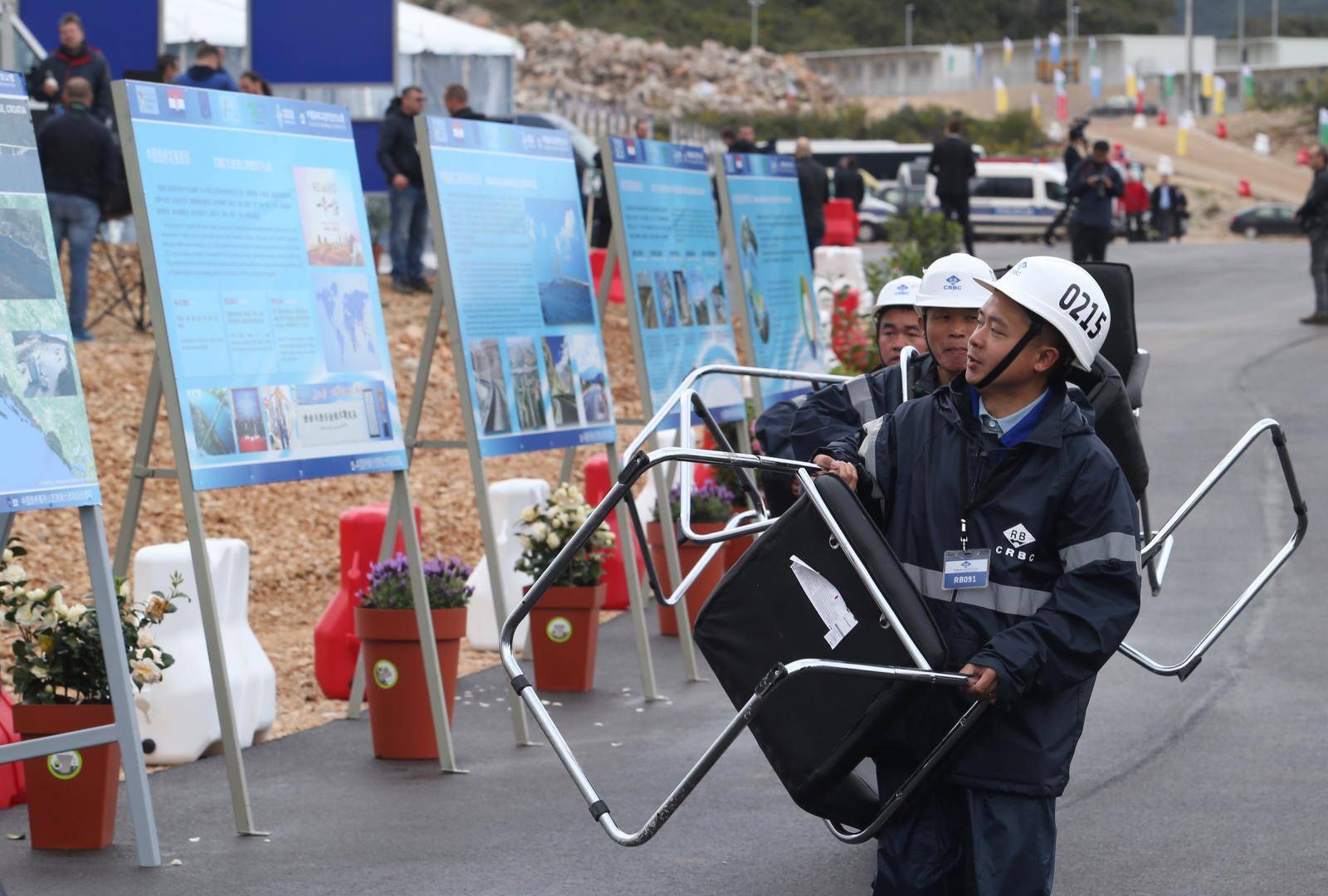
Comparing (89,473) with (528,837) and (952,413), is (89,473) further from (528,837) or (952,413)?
(952,413)

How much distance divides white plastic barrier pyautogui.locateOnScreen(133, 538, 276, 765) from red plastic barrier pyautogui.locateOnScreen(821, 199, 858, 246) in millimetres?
20465

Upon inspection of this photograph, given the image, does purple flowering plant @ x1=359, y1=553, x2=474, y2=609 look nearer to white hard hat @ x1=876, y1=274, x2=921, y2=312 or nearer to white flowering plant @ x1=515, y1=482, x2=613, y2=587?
white flowering plant @ x1=515, y1=482, x2=613, y2=587

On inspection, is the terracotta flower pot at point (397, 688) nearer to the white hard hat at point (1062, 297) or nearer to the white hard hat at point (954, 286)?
the white hard hat at point (954, 286)

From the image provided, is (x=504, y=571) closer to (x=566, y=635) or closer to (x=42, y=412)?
(x=566, y=635)

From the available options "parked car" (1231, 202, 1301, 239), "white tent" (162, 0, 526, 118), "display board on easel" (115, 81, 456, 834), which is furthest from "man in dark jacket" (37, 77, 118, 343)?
"parked car" (1231, 202, 1301, 239)

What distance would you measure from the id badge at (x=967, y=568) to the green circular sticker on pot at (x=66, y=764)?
3.26 m

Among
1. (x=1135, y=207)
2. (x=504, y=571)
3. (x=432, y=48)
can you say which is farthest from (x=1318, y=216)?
(x=1135, y=207)

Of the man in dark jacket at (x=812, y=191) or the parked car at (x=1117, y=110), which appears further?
the parked car at (x=1117, y=110)

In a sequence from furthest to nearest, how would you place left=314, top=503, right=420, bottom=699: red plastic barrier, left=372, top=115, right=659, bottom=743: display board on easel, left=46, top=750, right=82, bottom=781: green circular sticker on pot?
left=314, top=503, right=420, bottom=699: red plastic barrier, left=372, top=115, right=659, bottom=743: display board on easel, left=46, top=750, right=82, bottom=781: green circular sticker on pot

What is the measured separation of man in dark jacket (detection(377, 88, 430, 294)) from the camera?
1792 cm

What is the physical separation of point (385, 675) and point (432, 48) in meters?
19.4

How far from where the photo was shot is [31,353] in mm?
5645

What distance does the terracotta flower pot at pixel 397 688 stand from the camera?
7.50m

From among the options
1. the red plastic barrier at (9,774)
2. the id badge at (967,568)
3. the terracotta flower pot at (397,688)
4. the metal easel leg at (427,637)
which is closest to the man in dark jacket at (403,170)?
the terracotta flower pot at (397,688)
